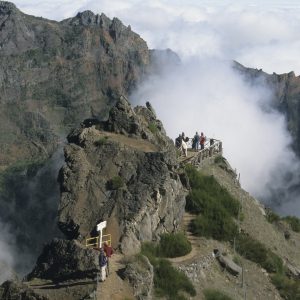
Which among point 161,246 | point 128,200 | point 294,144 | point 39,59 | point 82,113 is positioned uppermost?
point 39,59

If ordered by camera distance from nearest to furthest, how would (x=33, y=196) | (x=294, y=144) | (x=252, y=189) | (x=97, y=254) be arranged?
(x=97, y=254), (x=33, y=196), (x=252, y=189), (x=294, y=144)

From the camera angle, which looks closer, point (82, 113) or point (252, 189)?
point (252, 189)

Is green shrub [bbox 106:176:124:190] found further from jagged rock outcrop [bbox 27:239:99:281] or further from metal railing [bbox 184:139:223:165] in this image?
metal railing [bbox 184:139:223:165]

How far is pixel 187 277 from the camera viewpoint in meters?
32.8

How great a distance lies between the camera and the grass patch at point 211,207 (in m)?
39.0

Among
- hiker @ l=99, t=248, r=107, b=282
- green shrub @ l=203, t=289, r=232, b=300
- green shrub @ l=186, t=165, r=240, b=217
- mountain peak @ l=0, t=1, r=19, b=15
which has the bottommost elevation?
green shrub @ l=203, t=289, r=232, b=300

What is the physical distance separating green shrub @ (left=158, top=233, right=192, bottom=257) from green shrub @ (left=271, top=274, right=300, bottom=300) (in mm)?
5179

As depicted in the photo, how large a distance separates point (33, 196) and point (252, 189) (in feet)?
207

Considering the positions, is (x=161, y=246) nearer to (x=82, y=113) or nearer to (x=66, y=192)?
(x=66, y=192)

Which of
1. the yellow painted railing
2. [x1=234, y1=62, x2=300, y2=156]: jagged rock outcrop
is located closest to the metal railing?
the yellow painted railing

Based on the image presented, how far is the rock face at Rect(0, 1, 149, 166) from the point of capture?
174250 mm

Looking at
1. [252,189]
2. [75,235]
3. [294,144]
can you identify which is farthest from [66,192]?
[294,144]

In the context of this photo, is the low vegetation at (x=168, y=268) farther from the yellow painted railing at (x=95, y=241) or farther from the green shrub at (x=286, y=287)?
the green shrub at (x=286, y=287)

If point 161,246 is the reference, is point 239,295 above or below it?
below
